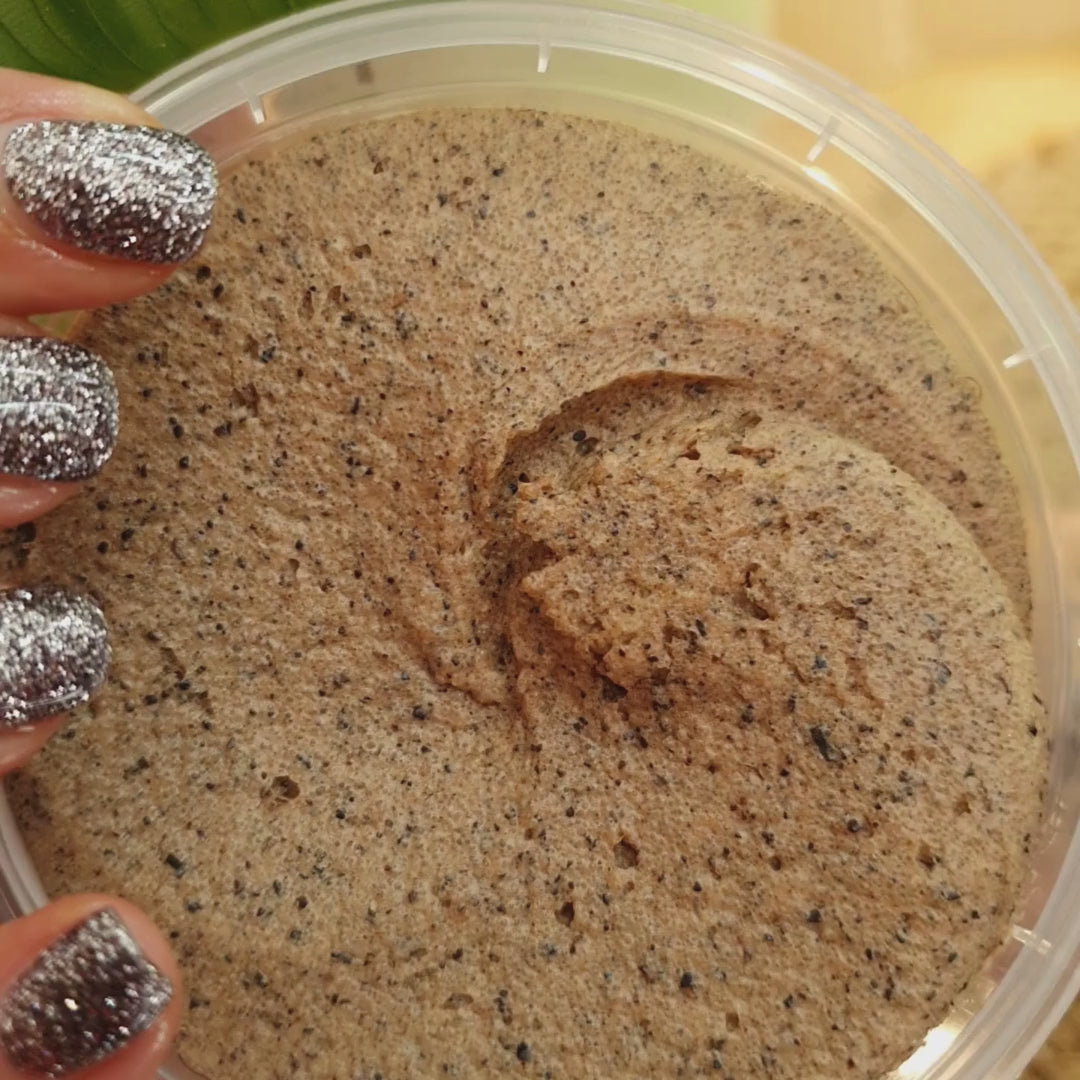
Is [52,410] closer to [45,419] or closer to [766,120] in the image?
[45,419]

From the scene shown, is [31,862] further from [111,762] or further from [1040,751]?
[1040,751]

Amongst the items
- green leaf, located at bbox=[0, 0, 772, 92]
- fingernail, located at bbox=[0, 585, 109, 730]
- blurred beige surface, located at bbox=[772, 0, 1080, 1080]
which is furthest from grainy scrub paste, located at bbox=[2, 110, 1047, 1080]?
blurred beige surface, located at bbox=[772, 0, 1080, 1080]

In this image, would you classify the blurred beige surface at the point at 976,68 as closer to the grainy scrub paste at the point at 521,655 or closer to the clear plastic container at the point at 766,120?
the clear plastic container at the point at 766,120

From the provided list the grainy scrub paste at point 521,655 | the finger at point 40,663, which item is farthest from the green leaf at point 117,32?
the finger at point 40,663

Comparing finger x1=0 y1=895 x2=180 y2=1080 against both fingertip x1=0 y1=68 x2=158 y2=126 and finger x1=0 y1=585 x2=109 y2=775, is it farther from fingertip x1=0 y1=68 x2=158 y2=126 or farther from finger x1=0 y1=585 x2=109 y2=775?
fingertip x1=0 y1=68 x2=158 y2=126

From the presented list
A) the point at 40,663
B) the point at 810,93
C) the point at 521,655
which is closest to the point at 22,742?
the point at 40,663

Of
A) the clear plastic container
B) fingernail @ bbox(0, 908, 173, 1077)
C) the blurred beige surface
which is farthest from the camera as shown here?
the blurred beige surface

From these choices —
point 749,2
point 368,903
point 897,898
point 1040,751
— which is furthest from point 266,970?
point 749,2
